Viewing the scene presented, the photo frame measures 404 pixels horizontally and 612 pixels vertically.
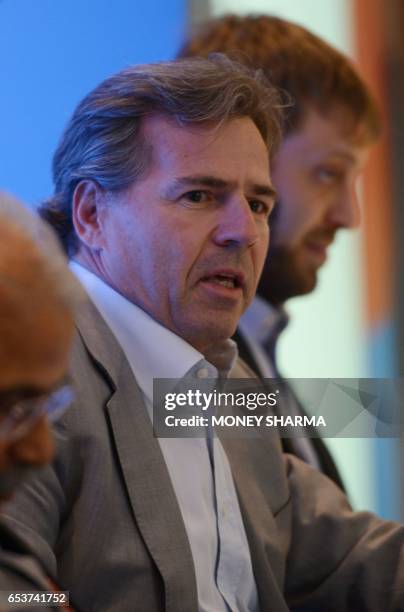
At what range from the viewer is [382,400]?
1.67 metres

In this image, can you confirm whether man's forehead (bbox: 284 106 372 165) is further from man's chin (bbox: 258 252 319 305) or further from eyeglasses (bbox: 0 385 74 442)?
eyeglasses (bbox: 0 385 74 442)

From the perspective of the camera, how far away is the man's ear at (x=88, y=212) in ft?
4.86

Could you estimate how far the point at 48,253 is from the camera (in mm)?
800

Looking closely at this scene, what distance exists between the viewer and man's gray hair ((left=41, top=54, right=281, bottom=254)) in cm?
143

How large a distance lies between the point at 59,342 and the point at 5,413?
7 cm

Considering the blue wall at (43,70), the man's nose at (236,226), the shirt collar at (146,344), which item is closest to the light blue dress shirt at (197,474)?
the shirt collar at (146,344)

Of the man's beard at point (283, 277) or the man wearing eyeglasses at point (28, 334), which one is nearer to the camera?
the man wearing eyeglasses at point (28, 334)

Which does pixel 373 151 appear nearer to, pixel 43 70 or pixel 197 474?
pixel 43 70

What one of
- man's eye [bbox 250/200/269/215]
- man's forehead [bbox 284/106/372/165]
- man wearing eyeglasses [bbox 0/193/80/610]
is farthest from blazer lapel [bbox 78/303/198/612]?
man's forehead [bbox 284/106/372/165]

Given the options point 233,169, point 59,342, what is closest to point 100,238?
point 233,169

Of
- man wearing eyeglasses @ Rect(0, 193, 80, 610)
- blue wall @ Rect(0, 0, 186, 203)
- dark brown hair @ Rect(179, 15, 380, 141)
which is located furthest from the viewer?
dark brown hair @ Rect(179, 15, 380, 141)

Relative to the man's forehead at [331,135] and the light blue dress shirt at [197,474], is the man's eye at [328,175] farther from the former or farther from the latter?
the light blue dress shirt at [197,474]

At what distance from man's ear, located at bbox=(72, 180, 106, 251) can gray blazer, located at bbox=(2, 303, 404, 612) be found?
129 mm

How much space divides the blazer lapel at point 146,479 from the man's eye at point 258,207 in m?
0.33
